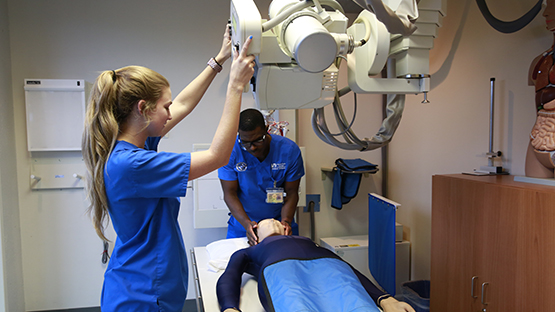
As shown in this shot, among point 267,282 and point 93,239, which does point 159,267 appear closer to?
point 267,282

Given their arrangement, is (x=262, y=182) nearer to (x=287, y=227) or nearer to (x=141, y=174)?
(x=287, y=227)

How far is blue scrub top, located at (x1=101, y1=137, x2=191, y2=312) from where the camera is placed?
1023mm

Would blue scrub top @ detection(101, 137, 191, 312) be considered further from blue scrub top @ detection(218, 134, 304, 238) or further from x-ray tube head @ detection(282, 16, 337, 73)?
blue scrub top @ detection(218, 134, 304, 238)

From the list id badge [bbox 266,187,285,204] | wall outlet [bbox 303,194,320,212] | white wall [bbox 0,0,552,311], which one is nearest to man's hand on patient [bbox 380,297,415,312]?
id badge [bbox 266,187,285,204]

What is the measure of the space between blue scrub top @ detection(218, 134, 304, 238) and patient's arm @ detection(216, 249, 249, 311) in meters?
0.49

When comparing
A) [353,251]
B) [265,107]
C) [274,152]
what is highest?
[265,107]

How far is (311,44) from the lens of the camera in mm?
928

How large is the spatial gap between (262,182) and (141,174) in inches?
50.0

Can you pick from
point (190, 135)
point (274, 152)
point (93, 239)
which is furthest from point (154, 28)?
point (93, 239)

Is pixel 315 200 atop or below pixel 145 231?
below

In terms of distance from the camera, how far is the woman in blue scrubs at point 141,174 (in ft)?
3.34

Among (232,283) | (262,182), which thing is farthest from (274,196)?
(232,283)

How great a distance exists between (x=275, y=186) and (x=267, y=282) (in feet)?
2.88

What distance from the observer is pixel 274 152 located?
88.7 inches
